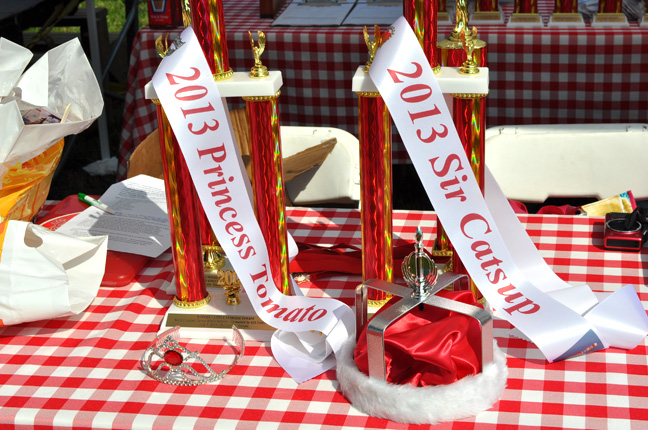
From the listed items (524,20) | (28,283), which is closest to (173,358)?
(28,283)

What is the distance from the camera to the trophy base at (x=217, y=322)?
1.17 m

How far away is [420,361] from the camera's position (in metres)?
0.99

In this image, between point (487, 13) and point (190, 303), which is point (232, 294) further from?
point (487, 13)

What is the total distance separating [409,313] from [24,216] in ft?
2.25

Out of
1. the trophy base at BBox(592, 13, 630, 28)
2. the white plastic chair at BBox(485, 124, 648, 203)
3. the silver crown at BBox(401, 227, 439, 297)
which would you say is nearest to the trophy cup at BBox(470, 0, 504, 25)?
the trophy base at BBox(592, 13, 630, 28)

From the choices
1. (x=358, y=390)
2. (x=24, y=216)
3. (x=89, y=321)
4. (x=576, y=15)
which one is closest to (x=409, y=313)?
(x=358, y=390)

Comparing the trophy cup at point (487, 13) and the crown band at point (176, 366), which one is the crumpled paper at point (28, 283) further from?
the trophy cup at point (487, 13)

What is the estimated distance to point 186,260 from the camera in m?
A: 1.20

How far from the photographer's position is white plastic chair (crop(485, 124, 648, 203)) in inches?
74.9

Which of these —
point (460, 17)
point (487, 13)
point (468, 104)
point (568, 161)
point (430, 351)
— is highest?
point (460, 17)

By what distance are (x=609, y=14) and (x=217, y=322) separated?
187 centimetres

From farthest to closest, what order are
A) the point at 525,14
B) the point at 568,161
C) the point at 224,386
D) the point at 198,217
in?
the point at 525,14
the point at 568,161
the point at 198,217
the point at 224,386

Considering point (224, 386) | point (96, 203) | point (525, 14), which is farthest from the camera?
point (525, 14)

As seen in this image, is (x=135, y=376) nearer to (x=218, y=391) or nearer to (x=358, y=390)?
(x=218, y=391)
